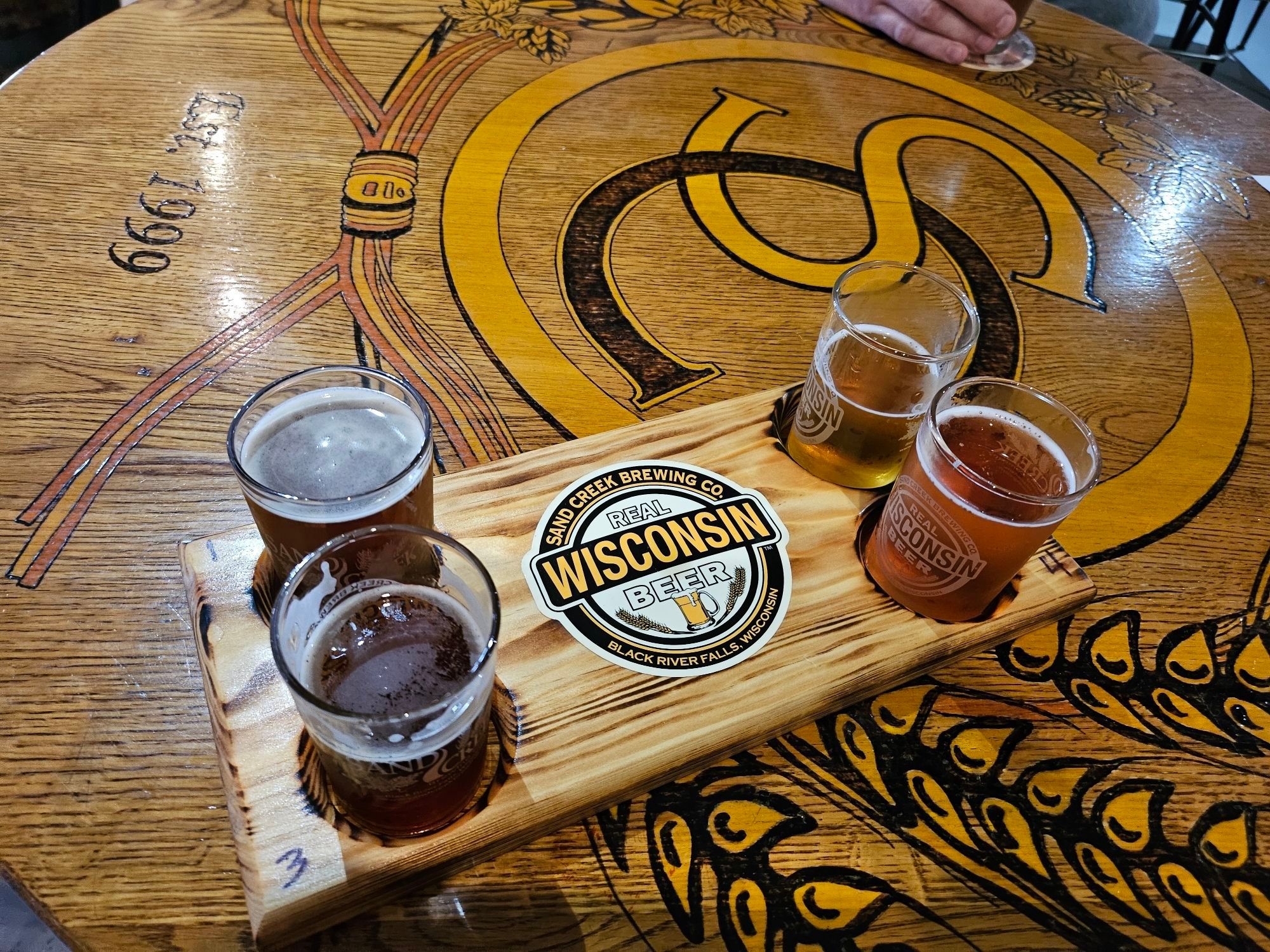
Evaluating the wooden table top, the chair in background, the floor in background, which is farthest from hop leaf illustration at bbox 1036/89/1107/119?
the chair in background

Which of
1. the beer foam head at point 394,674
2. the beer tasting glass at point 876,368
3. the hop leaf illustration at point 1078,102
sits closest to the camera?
the beer foam head at point 394,674

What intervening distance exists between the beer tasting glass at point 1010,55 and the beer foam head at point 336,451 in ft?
5.54

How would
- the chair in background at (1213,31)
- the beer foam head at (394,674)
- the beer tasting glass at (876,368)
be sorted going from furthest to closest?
the chair in background at (1213,31) < the beer tasting glass at (876,368) < the beer foam head at (394,674)

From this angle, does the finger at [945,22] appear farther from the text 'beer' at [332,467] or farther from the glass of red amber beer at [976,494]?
the text 'beer' at [332,467]

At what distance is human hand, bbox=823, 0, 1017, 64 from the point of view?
1837mm

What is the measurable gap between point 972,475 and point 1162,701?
0.37 meters

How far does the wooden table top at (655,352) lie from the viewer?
0.73 meters

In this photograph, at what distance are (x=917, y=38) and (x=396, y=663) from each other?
1.85m

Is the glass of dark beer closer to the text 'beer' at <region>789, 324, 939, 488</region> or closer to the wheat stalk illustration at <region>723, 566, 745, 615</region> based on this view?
the wheat stalk illustration at <region>723, 566, 745, 615</region>

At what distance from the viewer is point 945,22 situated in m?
1.85

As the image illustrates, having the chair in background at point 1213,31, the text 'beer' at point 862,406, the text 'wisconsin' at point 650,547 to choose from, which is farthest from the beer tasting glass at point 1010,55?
the chair in background at point 1213,31

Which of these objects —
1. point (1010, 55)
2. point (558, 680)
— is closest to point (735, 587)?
point (558, 680)

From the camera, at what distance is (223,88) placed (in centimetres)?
154

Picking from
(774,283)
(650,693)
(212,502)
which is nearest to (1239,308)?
(774,283)
